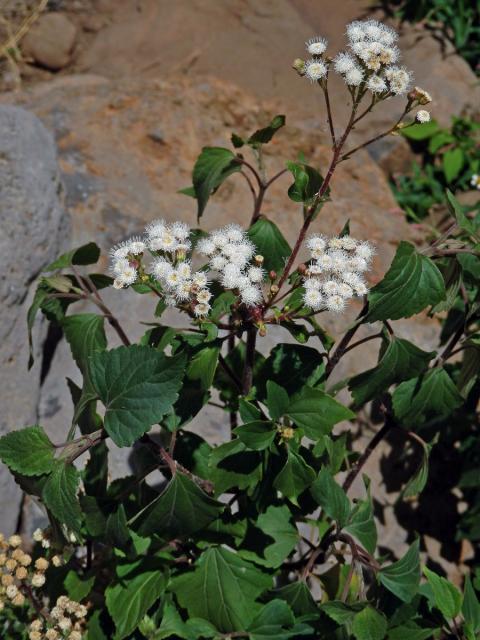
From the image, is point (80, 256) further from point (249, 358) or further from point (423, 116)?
point (423, 116)

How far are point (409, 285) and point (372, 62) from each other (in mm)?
419

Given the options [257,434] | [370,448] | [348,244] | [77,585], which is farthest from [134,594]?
[348,244]

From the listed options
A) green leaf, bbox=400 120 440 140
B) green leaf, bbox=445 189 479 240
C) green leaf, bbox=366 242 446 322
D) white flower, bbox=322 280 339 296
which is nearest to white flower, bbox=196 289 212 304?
white flower, bbox=322 280 339 296

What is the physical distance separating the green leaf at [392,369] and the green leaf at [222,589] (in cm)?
46

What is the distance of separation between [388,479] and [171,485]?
1359 mm

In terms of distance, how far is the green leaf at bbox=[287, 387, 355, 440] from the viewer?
1.44 metres

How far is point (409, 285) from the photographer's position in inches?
58.1

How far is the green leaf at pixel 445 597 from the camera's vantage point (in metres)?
1.65

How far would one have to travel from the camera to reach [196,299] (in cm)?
139

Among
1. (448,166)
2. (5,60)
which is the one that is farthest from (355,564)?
(5,60)

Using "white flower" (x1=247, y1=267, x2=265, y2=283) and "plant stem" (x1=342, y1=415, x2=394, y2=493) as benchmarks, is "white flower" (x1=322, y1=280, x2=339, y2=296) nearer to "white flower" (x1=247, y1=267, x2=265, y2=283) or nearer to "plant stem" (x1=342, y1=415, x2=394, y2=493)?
"white flower" (x1=247, y1=267, x2=265, y2=283)

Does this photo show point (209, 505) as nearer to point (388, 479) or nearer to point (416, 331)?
point (388, 479)

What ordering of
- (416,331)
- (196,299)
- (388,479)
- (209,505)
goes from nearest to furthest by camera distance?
(196,299) → (209,505) → (388,479) → (416,331)

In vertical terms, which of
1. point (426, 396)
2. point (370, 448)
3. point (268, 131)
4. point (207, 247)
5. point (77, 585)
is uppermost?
point (268, 131)
